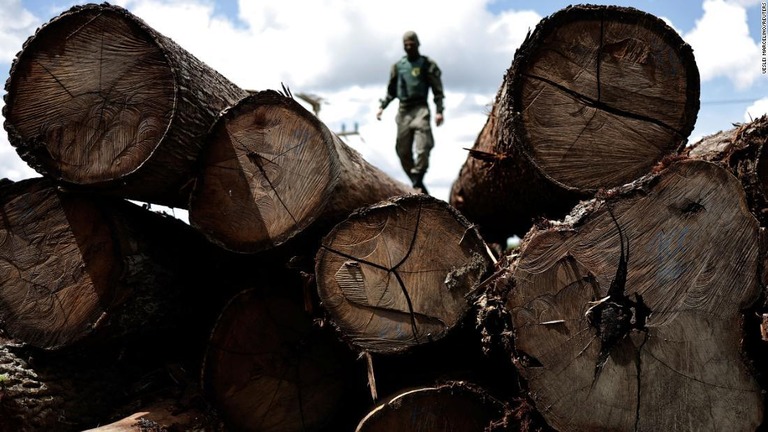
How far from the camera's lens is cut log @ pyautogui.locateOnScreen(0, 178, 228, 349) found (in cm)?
348

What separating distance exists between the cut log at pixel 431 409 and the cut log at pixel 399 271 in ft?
0.73

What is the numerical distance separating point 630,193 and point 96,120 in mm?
2460

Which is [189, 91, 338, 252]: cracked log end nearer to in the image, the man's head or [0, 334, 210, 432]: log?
[0, 334, 210, 432]: log

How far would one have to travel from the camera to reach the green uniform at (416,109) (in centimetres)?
799

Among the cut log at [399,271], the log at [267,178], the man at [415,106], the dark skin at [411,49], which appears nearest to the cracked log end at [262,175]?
the log at [267,178]

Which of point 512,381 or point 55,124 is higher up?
point 55,124

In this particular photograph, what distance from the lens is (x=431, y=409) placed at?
307 cm

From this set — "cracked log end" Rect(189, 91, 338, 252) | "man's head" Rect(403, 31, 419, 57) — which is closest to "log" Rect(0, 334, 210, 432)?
"cracked log end" Rect(189, 91, 338, 252)

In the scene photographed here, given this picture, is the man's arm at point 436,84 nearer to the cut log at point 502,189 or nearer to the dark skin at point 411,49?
the dark skin at point 411,49

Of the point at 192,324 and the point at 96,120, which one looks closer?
the point at 96,120

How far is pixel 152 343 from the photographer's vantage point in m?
3.94

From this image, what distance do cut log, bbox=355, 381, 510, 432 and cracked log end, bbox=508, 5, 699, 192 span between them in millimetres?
1050

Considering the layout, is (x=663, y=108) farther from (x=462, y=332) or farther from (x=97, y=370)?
(x=97, y=370)

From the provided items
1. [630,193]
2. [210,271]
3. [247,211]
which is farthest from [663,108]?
[210,271]
